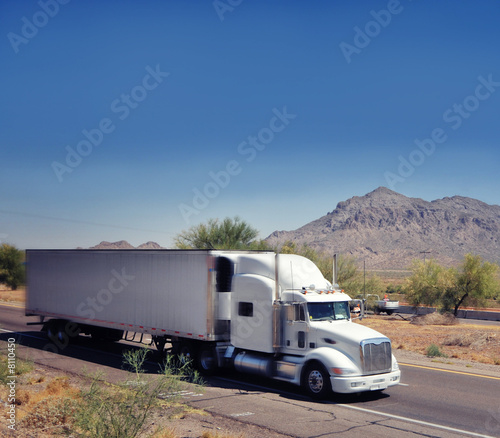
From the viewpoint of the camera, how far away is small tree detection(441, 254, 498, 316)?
46.5m

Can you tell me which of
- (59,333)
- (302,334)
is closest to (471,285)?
(59,333)

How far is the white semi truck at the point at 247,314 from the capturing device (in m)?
12.5

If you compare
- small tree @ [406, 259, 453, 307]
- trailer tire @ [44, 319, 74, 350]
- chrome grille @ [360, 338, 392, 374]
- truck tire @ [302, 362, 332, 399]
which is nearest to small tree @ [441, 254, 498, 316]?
small tree @ [406, 259, 453, 307]

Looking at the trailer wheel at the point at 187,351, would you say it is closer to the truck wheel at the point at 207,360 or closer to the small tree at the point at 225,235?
the truck wheel at the point at 207,360

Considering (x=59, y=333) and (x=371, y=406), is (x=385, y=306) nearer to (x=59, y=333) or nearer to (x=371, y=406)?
(x=59, y=333)

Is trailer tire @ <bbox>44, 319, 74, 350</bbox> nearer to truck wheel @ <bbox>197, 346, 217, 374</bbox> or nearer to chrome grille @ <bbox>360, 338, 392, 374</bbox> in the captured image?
truck wheel @ <bbox>197, 346, 217, 374</bbox>

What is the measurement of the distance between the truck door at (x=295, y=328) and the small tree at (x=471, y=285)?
124 ft

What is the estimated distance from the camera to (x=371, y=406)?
39.8 ft

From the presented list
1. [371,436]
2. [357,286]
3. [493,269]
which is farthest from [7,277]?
[371,436]

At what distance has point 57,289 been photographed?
21.1 m

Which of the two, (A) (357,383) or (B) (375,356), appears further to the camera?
(B) (375,356)

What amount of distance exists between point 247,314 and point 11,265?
56.5 meters

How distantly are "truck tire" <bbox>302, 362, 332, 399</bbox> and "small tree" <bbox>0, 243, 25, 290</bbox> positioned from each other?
2167 inches

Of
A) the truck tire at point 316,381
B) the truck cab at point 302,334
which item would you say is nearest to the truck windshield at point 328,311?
the truck cab at point 302,334
